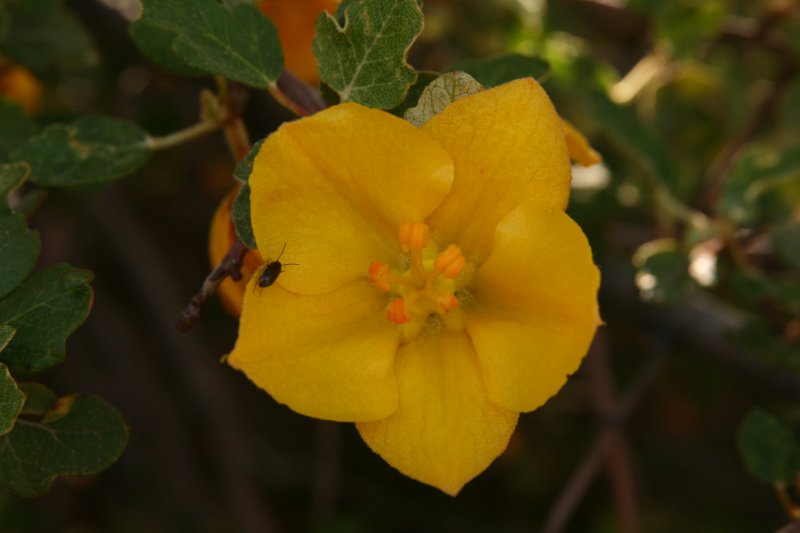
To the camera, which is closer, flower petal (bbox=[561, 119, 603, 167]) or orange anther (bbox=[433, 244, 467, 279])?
orange anther (bbox=[433, 244, 467, 279])

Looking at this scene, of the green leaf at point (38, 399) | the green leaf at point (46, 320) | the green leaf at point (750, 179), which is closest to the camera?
the green leaf at point (46, 320)

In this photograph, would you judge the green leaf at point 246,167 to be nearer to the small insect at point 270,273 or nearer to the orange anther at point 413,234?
the small insect at point 270,273

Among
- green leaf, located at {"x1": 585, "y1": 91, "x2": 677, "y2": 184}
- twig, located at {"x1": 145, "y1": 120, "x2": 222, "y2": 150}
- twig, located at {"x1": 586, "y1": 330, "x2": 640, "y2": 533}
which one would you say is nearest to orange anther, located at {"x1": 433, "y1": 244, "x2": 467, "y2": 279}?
twig, located at {"x1": 145, "y1": 120, "x2": 222, "y2": 150}

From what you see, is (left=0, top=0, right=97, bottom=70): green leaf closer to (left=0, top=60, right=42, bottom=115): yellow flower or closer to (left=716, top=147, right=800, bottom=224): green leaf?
(left=0, top=60, right=42, bottom=115): yellow flower

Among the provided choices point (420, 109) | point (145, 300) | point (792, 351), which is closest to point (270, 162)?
point (420, 109)

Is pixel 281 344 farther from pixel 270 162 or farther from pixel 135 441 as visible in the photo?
pixel 135 441

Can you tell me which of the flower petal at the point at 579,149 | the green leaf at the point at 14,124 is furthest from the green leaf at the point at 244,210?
the green leaf at the point at 14,124
